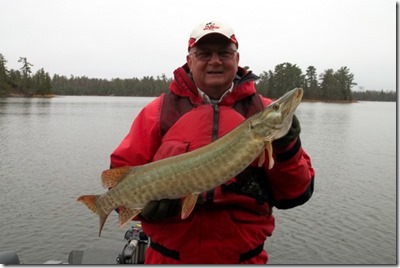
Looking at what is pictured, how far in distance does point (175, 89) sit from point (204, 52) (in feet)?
1.45

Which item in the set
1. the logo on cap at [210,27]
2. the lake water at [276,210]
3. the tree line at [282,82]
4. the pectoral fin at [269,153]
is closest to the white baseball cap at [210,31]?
the logo on cap at [210,27]

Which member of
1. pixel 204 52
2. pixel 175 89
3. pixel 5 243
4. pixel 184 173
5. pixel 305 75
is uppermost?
pixel 305 75

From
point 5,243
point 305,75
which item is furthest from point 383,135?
point 305,75

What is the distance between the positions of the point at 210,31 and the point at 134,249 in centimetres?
299

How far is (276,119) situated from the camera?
2.87m

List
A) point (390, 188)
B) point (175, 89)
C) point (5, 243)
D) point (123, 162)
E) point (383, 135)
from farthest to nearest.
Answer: point (383, 135) < point (390, 188) < point (5, 243) < point (175, 89) < point (123, 162)

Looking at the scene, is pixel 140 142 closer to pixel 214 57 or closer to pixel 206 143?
pixel 206 143

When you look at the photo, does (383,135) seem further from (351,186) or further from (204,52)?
(204,52)

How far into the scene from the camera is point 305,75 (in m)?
89.7

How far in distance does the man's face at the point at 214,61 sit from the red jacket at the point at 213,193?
14 centimetres

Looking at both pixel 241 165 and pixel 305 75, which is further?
pixel 305 75

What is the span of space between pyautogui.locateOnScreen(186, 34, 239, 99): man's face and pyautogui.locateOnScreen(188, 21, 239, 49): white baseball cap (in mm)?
35

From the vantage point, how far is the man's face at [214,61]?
3.25 metres

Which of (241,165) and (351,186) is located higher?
(241,165)
